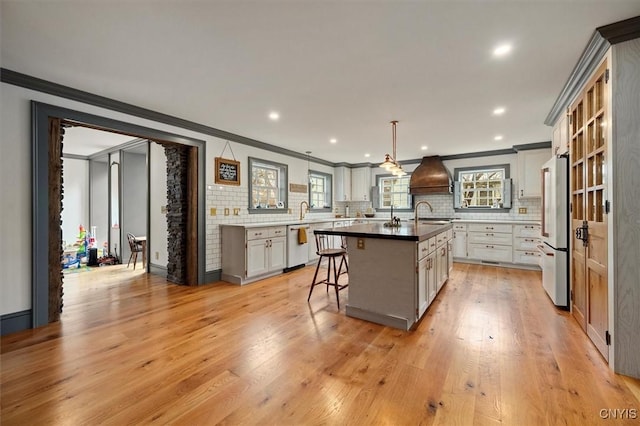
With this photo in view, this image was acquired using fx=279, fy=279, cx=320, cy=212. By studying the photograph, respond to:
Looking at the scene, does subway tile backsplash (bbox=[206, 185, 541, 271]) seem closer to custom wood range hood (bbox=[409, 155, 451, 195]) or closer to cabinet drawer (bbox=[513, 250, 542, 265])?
custom wood range hood (bbox=[409, 155, 451, 195])

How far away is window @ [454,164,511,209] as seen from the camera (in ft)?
19.7

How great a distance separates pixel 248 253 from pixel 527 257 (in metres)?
5.05

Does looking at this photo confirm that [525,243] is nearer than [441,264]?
No

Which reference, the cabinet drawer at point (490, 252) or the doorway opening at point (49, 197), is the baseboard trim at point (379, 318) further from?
the cabinet drawer at point (490, 252)

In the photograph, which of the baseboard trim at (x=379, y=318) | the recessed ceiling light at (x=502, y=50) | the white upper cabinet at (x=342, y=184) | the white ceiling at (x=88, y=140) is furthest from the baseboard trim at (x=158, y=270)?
the recessed ceiling light at (x=502, y=50)

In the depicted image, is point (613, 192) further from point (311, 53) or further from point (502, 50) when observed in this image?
point (311, 53)

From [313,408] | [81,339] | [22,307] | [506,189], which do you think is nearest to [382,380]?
[313,408]

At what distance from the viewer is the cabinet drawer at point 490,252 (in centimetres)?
538

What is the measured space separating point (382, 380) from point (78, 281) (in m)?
4.99

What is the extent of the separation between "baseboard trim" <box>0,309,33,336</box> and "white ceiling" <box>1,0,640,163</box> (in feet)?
7.41

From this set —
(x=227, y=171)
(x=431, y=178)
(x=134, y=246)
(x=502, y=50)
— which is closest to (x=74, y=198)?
(x=134, y=246)

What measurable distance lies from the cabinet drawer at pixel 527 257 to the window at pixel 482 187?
42.9 inches

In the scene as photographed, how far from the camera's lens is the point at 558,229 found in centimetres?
310

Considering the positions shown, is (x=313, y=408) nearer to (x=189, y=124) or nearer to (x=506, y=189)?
(x=189, y=124)
